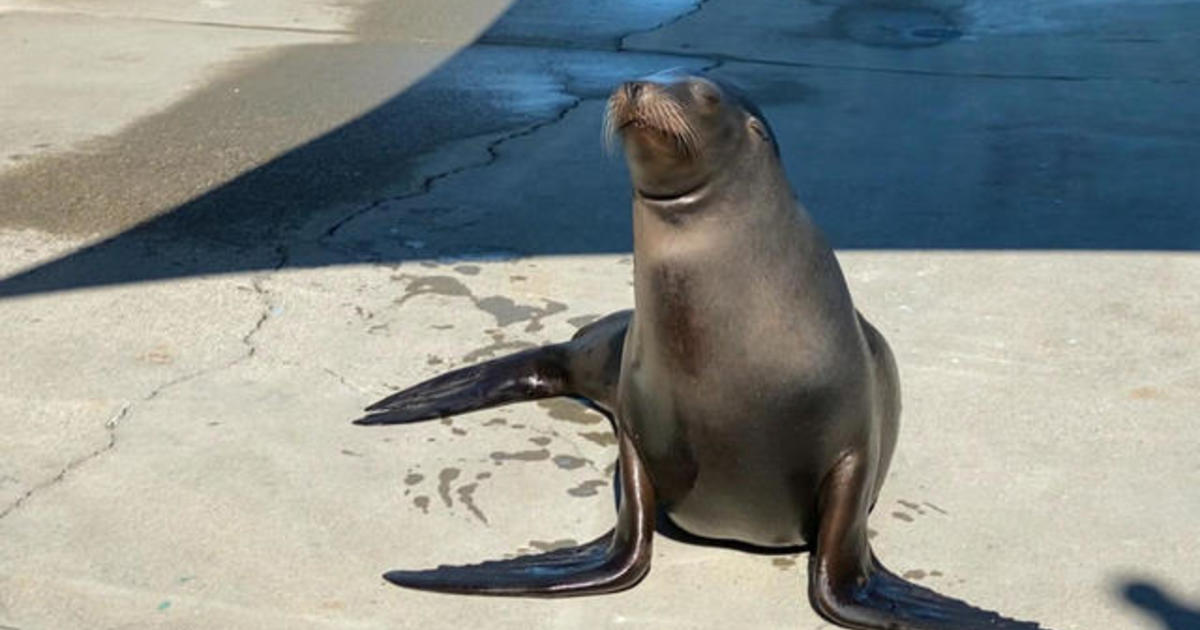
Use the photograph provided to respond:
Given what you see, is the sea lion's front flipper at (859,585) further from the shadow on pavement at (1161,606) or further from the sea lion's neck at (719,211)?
the sea lion's neck at (719,211)

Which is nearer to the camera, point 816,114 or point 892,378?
point 892,378

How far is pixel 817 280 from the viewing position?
364 centimetres

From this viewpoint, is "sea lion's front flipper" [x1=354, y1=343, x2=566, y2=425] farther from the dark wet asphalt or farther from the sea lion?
the dark wet asphalt

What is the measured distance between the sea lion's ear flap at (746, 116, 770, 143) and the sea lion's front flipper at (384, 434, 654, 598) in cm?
67

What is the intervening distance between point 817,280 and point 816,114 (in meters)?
3.96

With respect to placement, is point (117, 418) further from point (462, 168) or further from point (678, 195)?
point (462, 168)

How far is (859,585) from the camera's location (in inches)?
143

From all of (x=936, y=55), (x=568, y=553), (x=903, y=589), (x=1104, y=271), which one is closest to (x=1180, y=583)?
(x=903, y=589)

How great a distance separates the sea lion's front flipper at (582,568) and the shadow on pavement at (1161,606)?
944mm

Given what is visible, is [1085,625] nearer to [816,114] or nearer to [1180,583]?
[1180,583]

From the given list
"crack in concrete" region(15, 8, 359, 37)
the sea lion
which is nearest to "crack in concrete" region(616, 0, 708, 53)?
"crack in concrete" region(15, 8, 359, 37)

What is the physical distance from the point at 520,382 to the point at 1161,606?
1.66 metres

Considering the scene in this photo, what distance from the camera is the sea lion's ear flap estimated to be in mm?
3586

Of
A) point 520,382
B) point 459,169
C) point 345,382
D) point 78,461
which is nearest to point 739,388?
point 520,382
